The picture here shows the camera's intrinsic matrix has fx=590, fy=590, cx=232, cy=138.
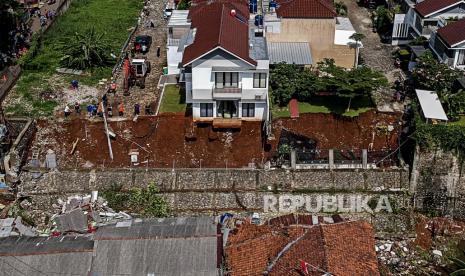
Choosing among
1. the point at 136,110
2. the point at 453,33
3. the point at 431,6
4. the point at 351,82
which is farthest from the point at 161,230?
the point at 431,6

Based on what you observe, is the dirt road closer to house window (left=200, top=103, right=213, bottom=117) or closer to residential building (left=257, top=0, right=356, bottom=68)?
house window (left=200, top=103, right=213, bottom=117)

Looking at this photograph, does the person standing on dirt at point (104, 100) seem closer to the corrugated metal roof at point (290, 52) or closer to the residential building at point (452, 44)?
the corrugated metal roof at point (290, 52)

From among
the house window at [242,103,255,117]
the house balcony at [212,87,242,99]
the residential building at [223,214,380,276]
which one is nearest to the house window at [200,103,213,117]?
the house balcony at [212,87,242,99]

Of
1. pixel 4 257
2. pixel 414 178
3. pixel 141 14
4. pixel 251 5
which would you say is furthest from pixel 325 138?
pixel 141 14

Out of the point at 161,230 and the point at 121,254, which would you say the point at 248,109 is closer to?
the point at 161,230

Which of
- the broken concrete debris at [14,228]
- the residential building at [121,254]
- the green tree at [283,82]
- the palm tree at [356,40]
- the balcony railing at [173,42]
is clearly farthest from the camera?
the balcony railing at [173,42]

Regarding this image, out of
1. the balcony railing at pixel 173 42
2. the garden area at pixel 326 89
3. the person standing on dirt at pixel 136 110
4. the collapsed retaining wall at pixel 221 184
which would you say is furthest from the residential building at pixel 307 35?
the collapsed retaining wall at pixel 221 184
